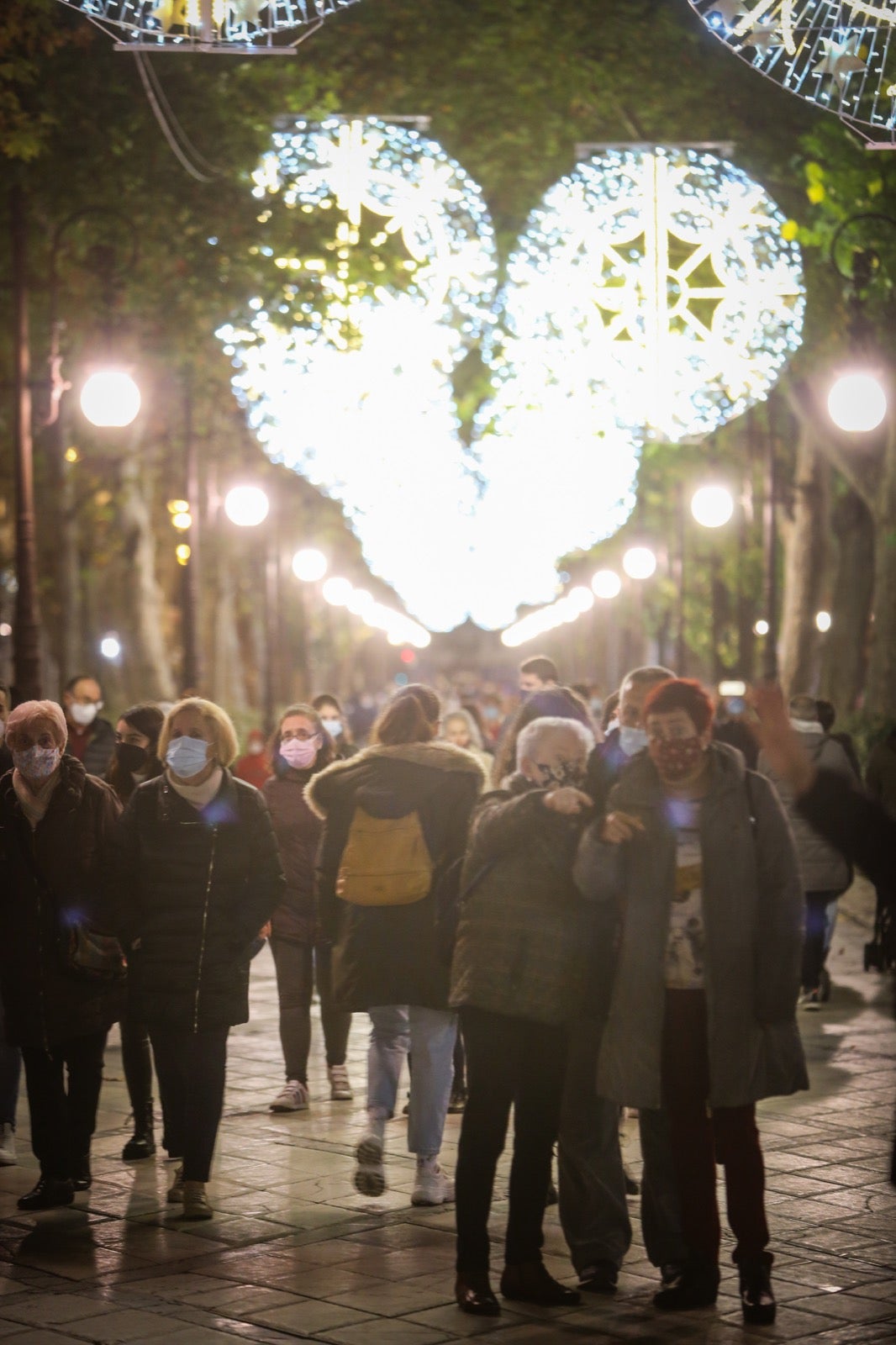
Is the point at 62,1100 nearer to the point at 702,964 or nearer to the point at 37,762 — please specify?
the point at 37,762

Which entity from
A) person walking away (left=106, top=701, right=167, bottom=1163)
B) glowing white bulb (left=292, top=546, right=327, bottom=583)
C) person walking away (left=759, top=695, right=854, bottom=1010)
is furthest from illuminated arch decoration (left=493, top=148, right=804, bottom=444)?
glowing white bulb (left=292, top=546, right=327, bottom=583)

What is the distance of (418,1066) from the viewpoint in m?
8.42

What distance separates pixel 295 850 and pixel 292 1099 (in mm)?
1271

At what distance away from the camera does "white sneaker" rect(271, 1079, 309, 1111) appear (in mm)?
10242

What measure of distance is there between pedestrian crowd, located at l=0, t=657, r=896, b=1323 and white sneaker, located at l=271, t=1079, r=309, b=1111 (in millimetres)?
26

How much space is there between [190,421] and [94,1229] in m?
19.3

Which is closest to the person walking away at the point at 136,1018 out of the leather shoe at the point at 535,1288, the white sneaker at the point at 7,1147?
the white sneaker at the point at 7,1147

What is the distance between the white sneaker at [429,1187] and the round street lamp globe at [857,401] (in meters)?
11.8

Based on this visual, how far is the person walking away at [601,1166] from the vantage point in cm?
688

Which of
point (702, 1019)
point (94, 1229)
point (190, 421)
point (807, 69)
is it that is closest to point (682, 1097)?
point (702, 1019)

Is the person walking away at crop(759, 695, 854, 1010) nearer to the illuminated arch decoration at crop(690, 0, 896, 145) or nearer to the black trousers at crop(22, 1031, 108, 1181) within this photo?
the black trousers at crop(22, 1031, 108, 1181)

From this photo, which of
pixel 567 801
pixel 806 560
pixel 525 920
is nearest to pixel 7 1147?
pixel 525 920

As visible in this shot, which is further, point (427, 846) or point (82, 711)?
point (82, 711)

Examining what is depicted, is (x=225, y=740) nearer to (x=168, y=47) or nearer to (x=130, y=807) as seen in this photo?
(x=130, y=807)
